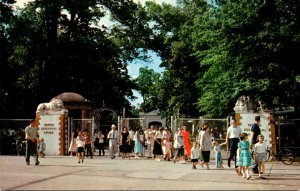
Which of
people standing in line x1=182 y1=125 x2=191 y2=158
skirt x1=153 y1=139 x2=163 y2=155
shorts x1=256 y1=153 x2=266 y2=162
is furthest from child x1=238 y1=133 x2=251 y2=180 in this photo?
skirt x1=153 y1=139 x2=163 y2=155

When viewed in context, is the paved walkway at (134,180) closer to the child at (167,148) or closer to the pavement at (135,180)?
the pavement at (135,180)

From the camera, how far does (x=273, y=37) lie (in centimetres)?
2203

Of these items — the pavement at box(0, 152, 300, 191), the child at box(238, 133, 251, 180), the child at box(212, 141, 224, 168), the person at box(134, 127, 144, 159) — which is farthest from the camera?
the person at box(134, 127, 144, 159)

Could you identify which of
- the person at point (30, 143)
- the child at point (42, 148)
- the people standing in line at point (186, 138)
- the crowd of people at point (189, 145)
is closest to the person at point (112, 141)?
the crowd of people at point (189, 145)

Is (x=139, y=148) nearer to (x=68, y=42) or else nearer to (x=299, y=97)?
(x=299, y=97)

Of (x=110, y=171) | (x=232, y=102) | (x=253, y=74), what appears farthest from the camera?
(x=232, y=102)

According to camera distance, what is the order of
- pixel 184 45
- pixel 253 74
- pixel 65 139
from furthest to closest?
1. pixel 184 45
2. pixel 65 139
3. pixel 253 74

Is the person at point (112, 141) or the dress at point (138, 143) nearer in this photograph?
the person at point (112, 141)

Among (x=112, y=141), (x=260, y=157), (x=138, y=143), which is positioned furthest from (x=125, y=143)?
(x=260, y=157)

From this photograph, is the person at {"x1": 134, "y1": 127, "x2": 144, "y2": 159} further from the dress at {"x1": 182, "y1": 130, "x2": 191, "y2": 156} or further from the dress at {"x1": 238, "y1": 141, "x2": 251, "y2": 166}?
the dress at {"x1": 238, "y1": 141, "x2": 251, "y2": 166}

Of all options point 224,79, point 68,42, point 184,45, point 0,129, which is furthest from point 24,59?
point 224,79

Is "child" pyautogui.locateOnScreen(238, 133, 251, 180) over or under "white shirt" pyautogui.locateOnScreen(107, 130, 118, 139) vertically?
under

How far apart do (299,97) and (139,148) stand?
8.98 metres

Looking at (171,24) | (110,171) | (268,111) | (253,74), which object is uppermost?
(171,24)
